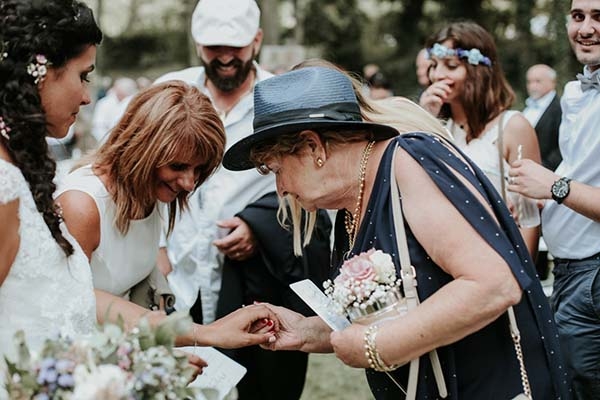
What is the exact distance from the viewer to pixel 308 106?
2465 mm

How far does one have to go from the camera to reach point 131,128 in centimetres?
294

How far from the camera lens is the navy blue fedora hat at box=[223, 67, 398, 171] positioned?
244cm

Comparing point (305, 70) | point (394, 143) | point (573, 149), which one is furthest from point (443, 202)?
point (573, 149)

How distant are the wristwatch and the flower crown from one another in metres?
1.31

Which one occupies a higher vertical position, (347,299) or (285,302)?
(347,299)

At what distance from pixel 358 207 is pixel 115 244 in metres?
0.93

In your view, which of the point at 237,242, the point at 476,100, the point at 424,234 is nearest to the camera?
the point at 424,234

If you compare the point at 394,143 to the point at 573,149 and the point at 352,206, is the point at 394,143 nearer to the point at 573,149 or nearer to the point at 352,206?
the point at 352,206

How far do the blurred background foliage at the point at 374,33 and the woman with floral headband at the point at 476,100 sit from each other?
379 inches

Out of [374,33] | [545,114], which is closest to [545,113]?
[545,114]

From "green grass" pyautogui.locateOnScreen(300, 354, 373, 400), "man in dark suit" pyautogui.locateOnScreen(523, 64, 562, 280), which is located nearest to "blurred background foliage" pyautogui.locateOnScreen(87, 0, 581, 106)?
"man in dark suit" pyautogui.locateOnScreen(523, 64, 562, 280)

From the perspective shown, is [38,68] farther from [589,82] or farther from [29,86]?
[589,82]

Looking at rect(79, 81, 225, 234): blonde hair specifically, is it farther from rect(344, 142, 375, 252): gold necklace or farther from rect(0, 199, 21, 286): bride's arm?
rect(0, 199, 21, 286): bride's arm

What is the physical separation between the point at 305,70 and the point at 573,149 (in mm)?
1551
